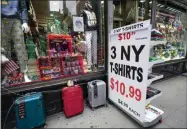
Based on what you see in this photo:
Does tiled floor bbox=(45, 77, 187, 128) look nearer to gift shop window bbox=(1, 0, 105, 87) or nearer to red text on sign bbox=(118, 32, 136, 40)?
gift shop window bbox=(1, 0, 105, 87)

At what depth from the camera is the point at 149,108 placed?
1.75 meters

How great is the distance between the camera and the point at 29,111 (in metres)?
1.44

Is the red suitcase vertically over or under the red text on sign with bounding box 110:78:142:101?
under

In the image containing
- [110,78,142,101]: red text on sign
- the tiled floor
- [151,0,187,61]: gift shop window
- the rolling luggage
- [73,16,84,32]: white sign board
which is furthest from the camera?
[151,0,187,61]: gift shop window

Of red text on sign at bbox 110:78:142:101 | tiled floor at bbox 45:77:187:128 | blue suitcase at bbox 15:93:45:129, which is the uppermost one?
red text on sign at bbox 110:78:142:101

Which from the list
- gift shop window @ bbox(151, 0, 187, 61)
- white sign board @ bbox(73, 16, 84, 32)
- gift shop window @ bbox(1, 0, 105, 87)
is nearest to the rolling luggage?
gift shop window @ bbox(1, 0, 105, 87)

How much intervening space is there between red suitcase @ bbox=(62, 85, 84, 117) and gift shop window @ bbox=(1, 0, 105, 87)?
384 millimetres

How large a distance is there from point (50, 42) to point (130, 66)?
155cm

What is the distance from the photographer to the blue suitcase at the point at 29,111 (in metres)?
1.39

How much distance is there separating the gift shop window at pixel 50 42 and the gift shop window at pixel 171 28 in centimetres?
198

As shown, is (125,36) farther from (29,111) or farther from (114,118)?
(29,111)

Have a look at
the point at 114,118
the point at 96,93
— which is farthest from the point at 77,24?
the point at 114,118

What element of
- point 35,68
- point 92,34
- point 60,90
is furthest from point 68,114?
point 92,34

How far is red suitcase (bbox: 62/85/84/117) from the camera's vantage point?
5.52ft
